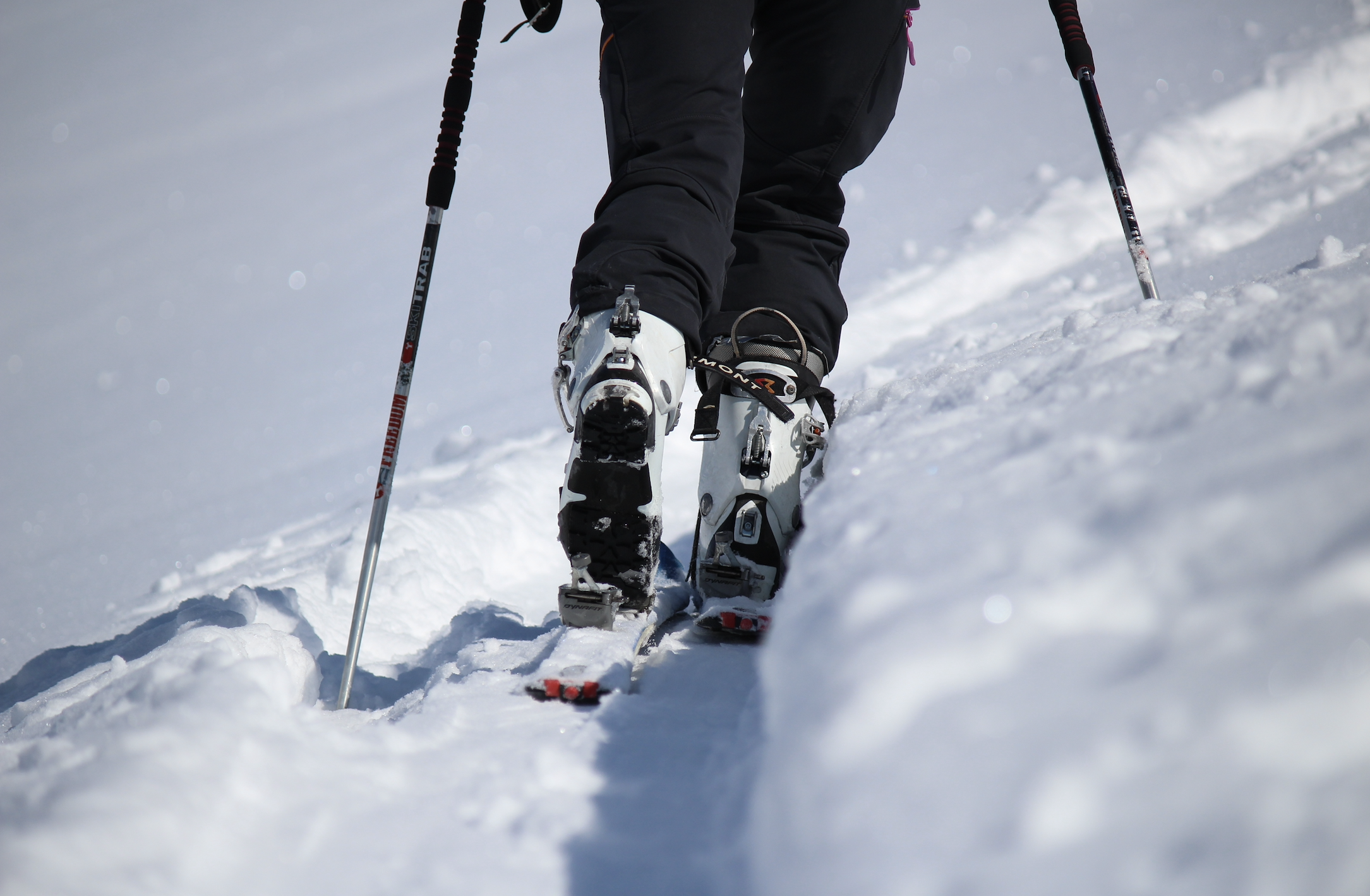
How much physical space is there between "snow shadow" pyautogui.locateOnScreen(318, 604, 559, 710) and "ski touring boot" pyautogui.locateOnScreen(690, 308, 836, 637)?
385 millimetres

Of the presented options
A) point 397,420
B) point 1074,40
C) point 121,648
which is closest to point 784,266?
point 397,420

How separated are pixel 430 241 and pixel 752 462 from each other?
88cm

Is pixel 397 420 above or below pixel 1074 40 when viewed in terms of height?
below

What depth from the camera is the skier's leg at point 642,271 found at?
3.60ft

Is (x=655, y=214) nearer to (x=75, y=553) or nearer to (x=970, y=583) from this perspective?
(x=970, y=583)

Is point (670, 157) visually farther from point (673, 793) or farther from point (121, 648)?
point (121, 648)

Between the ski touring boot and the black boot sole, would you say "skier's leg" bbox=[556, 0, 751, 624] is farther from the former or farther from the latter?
the ski touring boot

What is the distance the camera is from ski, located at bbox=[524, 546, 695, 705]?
927mm

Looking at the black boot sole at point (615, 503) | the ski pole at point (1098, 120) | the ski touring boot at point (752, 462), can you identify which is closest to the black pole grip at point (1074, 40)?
the ski pole at point (1098, 120)

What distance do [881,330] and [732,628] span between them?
2.87m

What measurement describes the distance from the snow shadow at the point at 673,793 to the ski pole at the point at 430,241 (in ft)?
2.29

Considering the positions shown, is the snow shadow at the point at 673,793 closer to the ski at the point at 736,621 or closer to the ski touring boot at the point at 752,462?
the ski at the point at 736,621

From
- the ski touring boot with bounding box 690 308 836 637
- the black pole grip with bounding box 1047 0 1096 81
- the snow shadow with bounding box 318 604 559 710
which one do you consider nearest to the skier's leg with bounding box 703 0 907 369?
the ski touring boot with bounding box 690 308 836 637

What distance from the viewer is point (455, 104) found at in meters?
1.65
